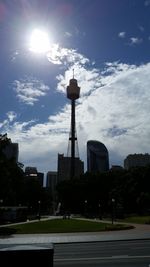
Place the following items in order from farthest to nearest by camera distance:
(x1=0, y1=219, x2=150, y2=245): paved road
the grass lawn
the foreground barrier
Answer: the grass lawn < (x1=0, y1=219, x2=150, y2=245): paved road < the foreground barrier

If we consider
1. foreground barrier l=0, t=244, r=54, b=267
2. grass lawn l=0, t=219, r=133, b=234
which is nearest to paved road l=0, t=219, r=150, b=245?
grass lawn l=0, t=219, r=133, b=234

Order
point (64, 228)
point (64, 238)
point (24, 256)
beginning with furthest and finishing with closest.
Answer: point (64, 228) < point (64, 238) < point (24, 256)

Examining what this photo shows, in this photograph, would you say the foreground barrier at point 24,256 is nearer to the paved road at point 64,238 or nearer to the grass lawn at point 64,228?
the paved road at point 64,238

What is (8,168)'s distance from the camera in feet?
181

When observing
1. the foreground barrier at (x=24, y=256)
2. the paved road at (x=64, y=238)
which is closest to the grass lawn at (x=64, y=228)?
the paved road at (x=64, y=238)

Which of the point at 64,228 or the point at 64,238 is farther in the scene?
the point at 64,228

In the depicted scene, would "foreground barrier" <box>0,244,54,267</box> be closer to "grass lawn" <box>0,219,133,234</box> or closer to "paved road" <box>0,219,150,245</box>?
"paved road" <box>0,219,150,245</box>

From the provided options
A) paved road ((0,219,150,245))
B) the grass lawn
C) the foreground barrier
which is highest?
the grass lawn

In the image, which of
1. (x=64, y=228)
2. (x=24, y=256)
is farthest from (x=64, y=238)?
(x=24, y=256)

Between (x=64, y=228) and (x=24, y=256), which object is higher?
(x=64, y=228)

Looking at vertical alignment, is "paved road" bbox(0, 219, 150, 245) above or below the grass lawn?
below

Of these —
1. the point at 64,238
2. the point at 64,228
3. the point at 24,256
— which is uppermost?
the point at 64,228

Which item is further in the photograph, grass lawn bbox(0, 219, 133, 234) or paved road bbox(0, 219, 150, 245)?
grass lawn bbox(0, 219, 133, 234)

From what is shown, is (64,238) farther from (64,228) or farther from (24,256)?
(24,256)
